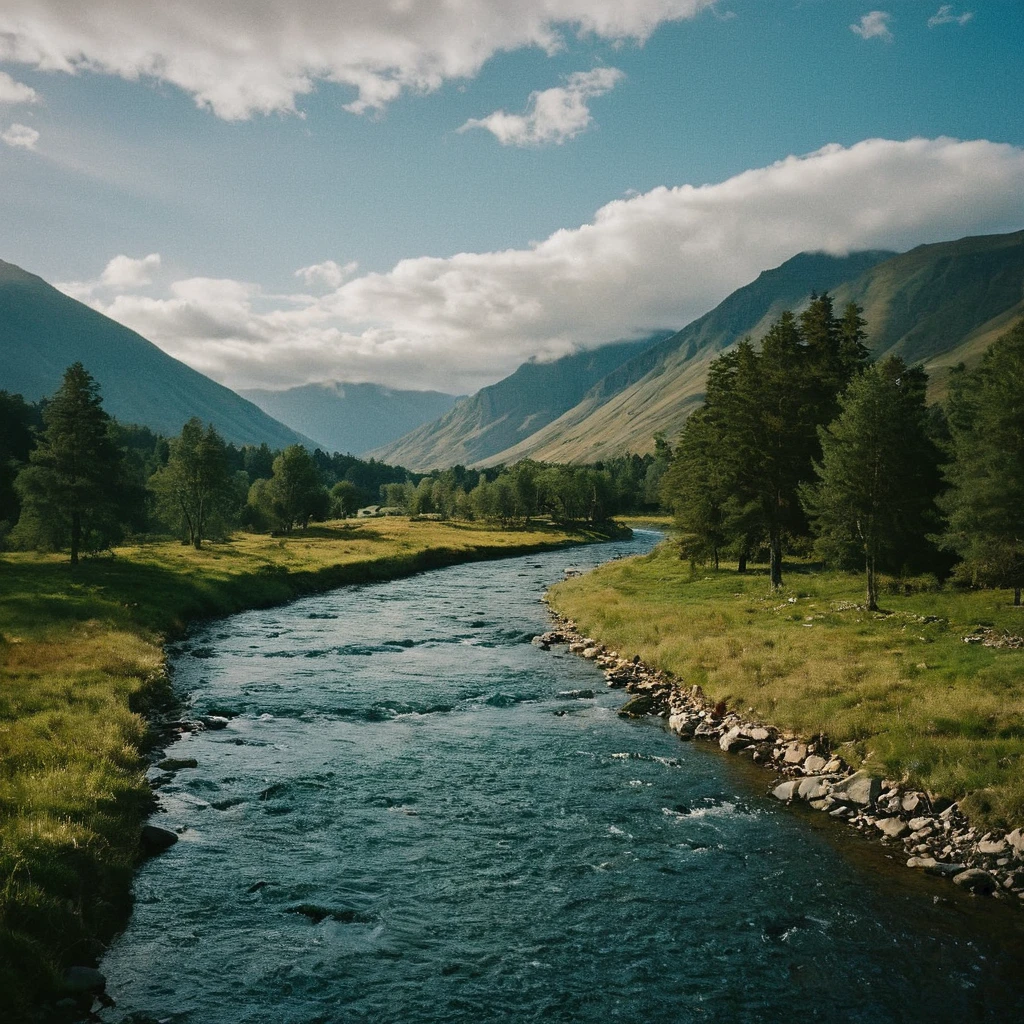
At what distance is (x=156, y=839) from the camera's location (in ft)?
65.0

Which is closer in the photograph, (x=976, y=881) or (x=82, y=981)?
(x=82, y=981)

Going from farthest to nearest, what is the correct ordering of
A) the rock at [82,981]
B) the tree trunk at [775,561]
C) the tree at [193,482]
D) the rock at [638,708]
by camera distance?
1. the tree at [193,482]
2. the tree trunk at [775,561]
3. the rock at [638,708]
4. the rock at [82,981]

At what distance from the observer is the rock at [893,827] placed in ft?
68.3

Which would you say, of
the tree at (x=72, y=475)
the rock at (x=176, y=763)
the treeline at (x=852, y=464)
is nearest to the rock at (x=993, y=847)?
the rock at (x=176, y=763)

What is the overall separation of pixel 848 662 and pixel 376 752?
20576 millimetres

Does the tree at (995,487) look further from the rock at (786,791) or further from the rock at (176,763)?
the rock at (176,763)

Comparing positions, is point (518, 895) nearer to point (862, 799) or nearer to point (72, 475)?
point (862, 799)

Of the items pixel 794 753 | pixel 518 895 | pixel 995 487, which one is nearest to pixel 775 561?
pixel 995 487

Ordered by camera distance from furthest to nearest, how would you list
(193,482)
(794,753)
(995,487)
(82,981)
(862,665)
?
1. (193,482)
2. (995,487)
3. (862,665)
4. (794,753)
5. (82,981)

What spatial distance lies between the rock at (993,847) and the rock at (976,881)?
3.13 ft

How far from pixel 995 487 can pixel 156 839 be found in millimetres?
43238

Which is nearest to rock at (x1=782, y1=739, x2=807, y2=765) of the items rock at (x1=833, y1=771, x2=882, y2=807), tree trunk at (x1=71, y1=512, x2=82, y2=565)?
rock at (x1=833, y1=771, x2=882, y2=807)

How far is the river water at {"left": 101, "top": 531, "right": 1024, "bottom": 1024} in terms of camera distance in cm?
1415

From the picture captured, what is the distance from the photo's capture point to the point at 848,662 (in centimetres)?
3231
